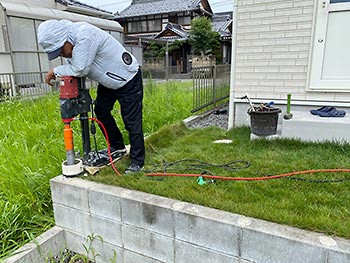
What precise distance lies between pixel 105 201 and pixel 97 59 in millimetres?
1055

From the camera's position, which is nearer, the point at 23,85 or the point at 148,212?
the point at 148,212

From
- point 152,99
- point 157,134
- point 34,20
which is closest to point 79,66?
point 157,134

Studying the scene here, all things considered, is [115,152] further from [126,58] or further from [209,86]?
[209,86]

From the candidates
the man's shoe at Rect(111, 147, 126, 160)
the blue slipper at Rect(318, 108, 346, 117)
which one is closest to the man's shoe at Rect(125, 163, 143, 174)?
the man's shoe at Rect(111, 147, 126, 160)

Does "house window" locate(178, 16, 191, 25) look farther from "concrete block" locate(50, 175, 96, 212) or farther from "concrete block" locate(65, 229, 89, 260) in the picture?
"concrete block" locate(65, 229, 89, 260)

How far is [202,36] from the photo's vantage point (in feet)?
58.6

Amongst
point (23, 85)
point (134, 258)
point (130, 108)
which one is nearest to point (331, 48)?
point (130, 108)

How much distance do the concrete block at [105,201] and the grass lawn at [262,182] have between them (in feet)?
0.42

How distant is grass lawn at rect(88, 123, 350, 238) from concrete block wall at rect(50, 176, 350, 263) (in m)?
0.10

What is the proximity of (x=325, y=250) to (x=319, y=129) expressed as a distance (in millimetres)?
1901

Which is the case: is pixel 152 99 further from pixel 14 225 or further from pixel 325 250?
pixel 325 250

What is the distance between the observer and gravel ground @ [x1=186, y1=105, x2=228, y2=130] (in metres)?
4.27

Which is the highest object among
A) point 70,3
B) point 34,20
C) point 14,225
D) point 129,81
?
point 70,3

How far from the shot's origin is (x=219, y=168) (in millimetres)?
2410
